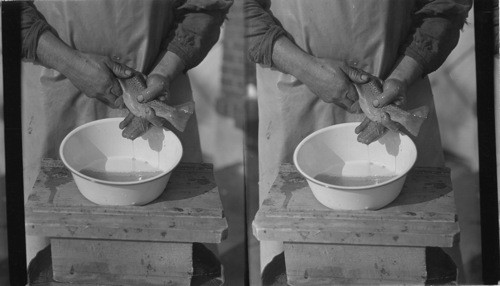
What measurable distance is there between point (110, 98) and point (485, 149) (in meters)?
1.31

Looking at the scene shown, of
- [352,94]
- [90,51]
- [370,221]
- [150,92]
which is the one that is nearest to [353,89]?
[352,94]

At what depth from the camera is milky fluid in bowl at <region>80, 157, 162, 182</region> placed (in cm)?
368

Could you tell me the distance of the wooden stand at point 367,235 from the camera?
359 centimetres

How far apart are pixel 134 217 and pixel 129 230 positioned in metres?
0.05

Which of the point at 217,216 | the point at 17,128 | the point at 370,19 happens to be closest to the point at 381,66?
the point at 370,19

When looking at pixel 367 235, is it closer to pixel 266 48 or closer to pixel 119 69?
pixel 266 48

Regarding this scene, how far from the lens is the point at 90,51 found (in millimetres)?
3713

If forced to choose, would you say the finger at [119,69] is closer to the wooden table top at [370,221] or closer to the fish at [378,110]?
the wooden table top at [370,221]

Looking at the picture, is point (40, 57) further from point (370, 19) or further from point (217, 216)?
point (370, 19)

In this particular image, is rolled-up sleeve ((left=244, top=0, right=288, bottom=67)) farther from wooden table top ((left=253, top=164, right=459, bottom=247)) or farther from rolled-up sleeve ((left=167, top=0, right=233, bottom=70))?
wooden table top ((left=253, top=164, right=459, bottom=247))

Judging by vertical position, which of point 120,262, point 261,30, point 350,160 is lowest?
point 120,262

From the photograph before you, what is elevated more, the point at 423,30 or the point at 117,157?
the point at 423,30

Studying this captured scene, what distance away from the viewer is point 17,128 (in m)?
3.76

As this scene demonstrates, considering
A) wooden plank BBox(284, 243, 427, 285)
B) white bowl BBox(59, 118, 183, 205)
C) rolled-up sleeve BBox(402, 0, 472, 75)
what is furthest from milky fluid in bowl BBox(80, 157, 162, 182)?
rolled-up sleeve BBox(402, 0, 472, 75)
